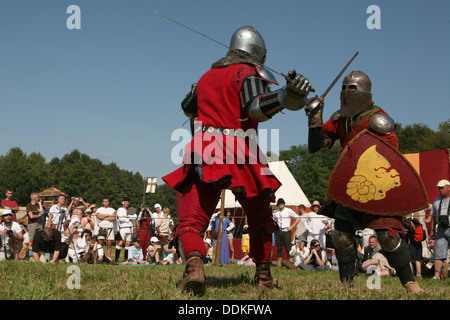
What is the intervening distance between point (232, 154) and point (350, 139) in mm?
1218

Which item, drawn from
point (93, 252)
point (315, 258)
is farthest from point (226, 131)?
point (93, 252)

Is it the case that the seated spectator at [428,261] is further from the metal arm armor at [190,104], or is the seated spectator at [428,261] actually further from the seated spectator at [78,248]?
the seated spectator at [78,248]

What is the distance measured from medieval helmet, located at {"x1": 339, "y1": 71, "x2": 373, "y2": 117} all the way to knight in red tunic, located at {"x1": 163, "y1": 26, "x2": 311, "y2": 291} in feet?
2.84

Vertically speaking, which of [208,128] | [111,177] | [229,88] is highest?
[111,177]

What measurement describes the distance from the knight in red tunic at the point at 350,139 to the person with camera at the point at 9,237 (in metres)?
7.53

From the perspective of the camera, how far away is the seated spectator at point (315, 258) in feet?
31.0

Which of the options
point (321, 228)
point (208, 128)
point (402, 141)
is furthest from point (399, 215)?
point (402, 141)

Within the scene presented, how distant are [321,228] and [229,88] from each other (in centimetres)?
750

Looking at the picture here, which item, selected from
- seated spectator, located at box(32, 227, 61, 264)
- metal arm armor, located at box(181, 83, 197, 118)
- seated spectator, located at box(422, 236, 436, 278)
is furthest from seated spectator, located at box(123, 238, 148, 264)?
metal arm armor, located at box(181, 83, 197, 118)

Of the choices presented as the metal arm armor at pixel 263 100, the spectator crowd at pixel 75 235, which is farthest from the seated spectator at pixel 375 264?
the metal arm armor at pixel 263 100

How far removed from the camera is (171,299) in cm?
280

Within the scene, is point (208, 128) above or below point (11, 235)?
above

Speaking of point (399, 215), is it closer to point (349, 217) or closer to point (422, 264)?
point (349, 217)
